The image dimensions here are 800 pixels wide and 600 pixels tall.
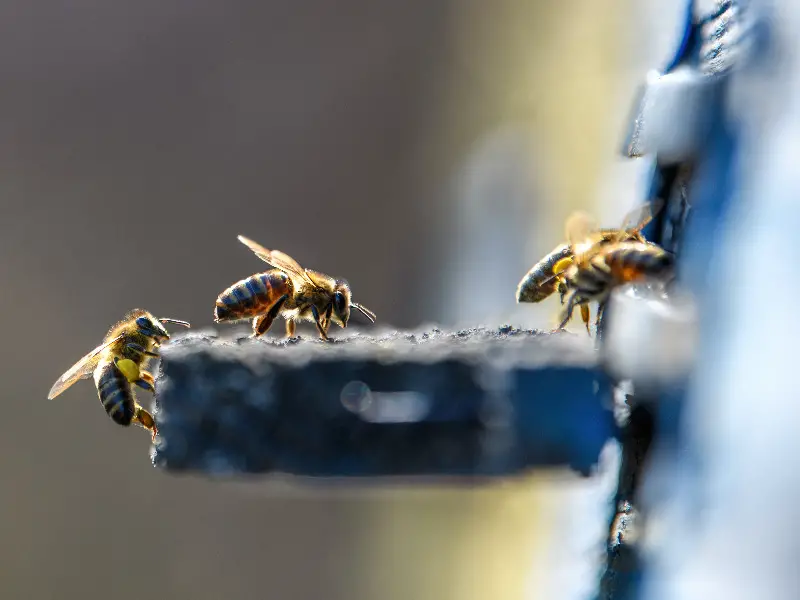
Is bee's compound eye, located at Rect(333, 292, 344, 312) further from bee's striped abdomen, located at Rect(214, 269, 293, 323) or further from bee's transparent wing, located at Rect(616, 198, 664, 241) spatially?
bee's transparent wing, located at Rect(616, 198, 664, 241)

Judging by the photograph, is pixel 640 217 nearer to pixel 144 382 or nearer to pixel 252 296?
pixel 252 296

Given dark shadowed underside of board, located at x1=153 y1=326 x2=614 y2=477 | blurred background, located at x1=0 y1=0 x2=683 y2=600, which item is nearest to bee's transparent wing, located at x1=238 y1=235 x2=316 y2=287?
dark shadowed underside of board, located at x1=153 y1=326 x2=614 y2=477

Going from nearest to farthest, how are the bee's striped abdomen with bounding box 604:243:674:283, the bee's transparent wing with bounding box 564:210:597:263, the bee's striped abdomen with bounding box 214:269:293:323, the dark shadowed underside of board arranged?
the dark shadowed underside of board
the bee's striped abdomen with bounding box 604:243:674:283
the bee's transparent wing with bounding box 564:210:597:263
the bee's striped abdomen with bounding box 214:269:293:323

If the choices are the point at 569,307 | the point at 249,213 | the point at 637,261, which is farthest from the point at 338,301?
the point at 249,213

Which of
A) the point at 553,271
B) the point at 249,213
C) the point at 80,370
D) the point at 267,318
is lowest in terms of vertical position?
the point at 249,213

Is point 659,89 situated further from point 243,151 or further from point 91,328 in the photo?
point 243,151

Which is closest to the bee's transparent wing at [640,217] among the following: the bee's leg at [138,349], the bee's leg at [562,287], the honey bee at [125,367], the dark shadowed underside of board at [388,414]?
the bee's leg at [562,287]

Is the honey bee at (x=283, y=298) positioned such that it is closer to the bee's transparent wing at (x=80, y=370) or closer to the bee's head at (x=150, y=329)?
the bee's head at (x=150, y=329)
